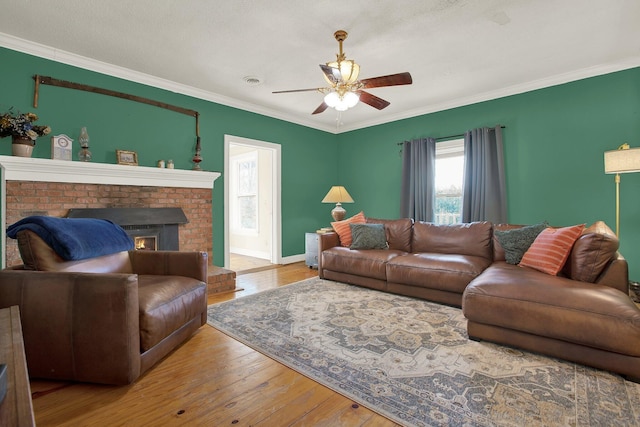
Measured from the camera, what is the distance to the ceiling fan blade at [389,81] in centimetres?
253

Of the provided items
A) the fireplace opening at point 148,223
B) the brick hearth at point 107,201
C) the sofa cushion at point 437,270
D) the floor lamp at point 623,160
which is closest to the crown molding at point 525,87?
the floor lamp at point 623,160

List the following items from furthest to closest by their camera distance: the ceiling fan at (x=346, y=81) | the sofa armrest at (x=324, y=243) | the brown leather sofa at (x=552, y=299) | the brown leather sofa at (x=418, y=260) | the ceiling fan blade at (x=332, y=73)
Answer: the sofa armrest at (x=324, y=243), the brown leather sofa at (x=418, y=260), the ceiling fan at (x=346, y=81), the ceiling fan blade at (x=332, y=73), the brown leather sofa at (x=552, y=299)

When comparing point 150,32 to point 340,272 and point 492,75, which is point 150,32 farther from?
point 492,75

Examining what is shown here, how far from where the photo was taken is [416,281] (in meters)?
3.27

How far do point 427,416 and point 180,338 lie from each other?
1.70 m

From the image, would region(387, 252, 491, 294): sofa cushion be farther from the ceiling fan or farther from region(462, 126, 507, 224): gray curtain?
the ceiling fan

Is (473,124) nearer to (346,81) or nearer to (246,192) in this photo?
(346,81)

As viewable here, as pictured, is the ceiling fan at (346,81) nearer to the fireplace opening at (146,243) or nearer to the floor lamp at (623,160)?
the floor lamp at (623,160)

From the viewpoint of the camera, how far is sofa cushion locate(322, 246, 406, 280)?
360cm

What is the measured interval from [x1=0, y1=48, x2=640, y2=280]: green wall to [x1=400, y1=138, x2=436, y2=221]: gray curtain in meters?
0.24

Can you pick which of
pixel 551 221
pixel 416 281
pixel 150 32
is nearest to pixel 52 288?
pixel 150 32

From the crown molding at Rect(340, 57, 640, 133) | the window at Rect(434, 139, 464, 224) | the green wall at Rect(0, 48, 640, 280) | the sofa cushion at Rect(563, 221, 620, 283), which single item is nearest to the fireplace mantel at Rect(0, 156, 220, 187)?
the green wall at Rect(0, 48, 640, 280)

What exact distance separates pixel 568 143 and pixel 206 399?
4.74 metres

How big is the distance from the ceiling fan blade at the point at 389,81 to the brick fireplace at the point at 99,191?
2640 millimetres
